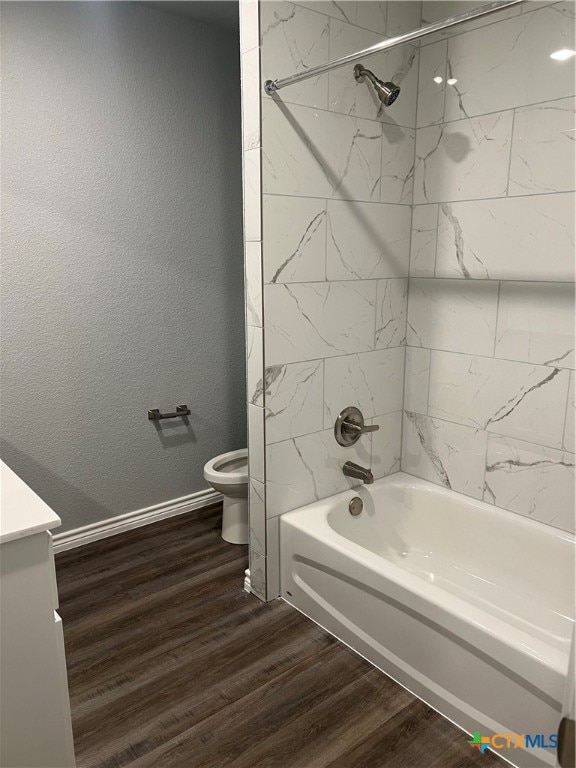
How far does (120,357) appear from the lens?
2920 millimetres

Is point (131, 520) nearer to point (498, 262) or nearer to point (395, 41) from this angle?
point (498, 262)

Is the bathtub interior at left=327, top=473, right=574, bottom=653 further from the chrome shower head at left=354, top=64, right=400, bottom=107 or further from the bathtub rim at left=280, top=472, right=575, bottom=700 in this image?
the chrome shower head at left=354, top=64, right=400, bottom=107

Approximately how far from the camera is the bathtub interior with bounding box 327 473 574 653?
2.23 meters

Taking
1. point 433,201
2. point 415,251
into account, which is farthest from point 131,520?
point 433,201

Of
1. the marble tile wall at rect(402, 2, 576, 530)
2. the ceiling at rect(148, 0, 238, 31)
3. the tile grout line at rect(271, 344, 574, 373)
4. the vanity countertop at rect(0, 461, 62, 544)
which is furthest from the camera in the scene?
the ceiling at rect(148, 0, 238, 31)

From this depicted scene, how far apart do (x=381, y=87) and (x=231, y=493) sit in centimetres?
189

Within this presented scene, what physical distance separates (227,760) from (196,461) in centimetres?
174

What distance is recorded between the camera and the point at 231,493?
114 inches

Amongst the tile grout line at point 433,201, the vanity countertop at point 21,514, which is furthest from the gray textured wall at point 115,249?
the vanity countertop at point 21,514

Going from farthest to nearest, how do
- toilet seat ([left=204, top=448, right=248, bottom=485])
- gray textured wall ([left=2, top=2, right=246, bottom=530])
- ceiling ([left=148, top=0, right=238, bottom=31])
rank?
toilet seat ([left=204, top=448, right=248, bottom=485]), ceiling ([left=148, top=0, right=238, bottom=31]), gray textured wall ([left=2, top=2, right=246, bottom=530])

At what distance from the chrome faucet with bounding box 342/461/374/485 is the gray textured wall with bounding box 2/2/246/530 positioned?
3.40 feet

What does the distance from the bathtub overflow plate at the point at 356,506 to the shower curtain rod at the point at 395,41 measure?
1.64 metres

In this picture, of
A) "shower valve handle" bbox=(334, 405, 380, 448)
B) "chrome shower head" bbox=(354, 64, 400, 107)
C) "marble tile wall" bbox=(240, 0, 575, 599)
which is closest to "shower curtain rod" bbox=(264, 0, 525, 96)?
"marble tile wall" bbox=(240, 0, 575, 599)

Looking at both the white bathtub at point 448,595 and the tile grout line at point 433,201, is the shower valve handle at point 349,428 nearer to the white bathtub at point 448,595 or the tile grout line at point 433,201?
the white bathtub at point 448,595
